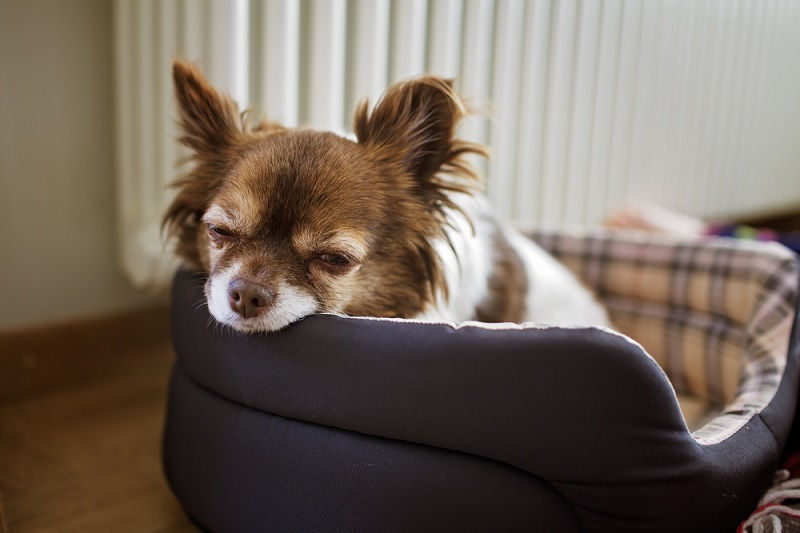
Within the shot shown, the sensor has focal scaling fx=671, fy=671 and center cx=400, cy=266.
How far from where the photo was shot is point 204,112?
163 cm

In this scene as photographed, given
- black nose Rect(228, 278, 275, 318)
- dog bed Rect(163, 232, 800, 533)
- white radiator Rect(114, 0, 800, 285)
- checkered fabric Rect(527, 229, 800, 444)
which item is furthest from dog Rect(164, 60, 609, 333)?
checkered fabric Rect(527, 229, 800, 444)

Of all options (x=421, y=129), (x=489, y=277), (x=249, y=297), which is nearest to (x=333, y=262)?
(x=249, y=297)

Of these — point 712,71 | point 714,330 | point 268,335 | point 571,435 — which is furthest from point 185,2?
point 712,71

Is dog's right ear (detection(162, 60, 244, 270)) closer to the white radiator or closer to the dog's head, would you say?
the dog's head

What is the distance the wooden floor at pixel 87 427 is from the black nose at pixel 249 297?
24.9 inches

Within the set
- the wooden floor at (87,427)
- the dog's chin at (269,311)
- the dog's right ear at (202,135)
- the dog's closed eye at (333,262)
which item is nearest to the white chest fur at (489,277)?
the dog's closed eye at (333,262)

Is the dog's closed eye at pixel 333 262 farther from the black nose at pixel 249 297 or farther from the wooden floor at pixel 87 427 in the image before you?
the wooden floor at pixel 87 427

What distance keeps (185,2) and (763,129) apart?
3856mm

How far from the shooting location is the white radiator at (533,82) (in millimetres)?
2041

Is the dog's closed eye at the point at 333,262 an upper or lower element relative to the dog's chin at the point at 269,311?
upper

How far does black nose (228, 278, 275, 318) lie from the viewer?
1.33m

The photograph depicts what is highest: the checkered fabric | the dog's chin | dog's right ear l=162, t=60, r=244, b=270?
dog's right ear l=162, t=60, r=244, b=270

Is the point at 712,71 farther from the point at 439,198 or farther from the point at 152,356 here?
the point at 152,356

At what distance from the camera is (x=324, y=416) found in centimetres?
131
